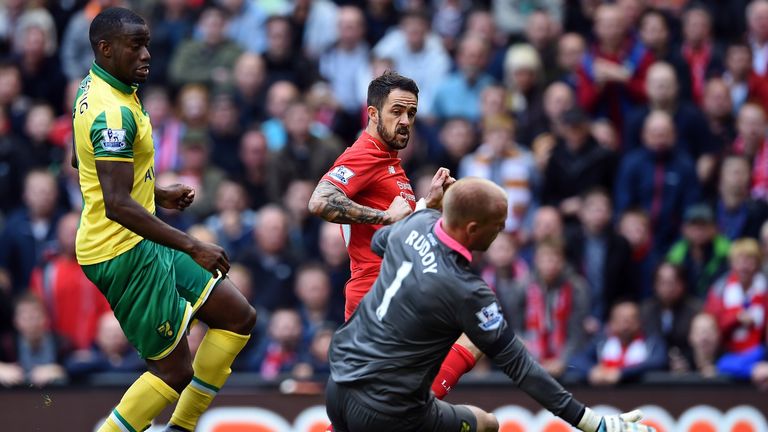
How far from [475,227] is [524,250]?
6.17 m

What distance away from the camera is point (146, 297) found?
7969mm

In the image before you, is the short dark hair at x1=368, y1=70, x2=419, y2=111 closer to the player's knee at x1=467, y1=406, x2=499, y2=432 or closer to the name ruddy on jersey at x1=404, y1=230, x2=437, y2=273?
the name ruddy on jersey at x1=404, y1=230, x2=437, y2=273

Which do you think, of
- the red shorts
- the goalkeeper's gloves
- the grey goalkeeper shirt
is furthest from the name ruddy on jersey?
the goalkeeper's gloves

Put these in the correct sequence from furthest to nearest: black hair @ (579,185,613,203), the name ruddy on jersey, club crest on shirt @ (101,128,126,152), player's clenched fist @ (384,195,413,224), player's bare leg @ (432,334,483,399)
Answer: black hair @ (579,185,613,203) < player's bare leg @ (432,334,483,399) < player's clenched fist @ (384,195,413,224) < club crest on shirt @ (101,128,126,152) < the name ruddy on jersey

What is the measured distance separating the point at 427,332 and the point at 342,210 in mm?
1068

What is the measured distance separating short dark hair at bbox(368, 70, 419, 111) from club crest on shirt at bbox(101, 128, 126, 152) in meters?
1.65

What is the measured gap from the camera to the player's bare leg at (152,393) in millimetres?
8078

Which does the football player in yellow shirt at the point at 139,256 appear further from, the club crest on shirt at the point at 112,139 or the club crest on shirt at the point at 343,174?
the club crest on shirt at the point at 343,174

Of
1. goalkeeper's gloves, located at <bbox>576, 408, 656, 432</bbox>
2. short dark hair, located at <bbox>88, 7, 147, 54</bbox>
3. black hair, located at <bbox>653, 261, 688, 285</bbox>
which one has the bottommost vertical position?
goalkeeper's gloves, located at <bbox>576, 408, 656, 432</bbox>

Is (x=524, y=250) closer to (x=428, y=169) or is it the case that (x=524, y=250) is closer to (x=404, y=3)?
(x=428, y=169)

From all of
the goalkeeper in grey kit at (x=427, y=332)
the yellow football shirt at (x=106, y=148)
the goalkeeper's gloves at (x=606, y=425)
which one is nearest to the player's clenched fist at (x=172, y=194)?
the yellow football shirt at (x=106, y=148)

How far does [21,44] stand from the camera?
16.3m

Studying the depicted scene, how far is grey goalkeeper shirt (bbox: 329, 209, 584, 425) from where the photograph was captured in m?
7.27

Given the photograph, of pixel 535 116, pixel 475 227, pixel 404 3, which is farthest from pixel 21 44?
pixel 475 227
